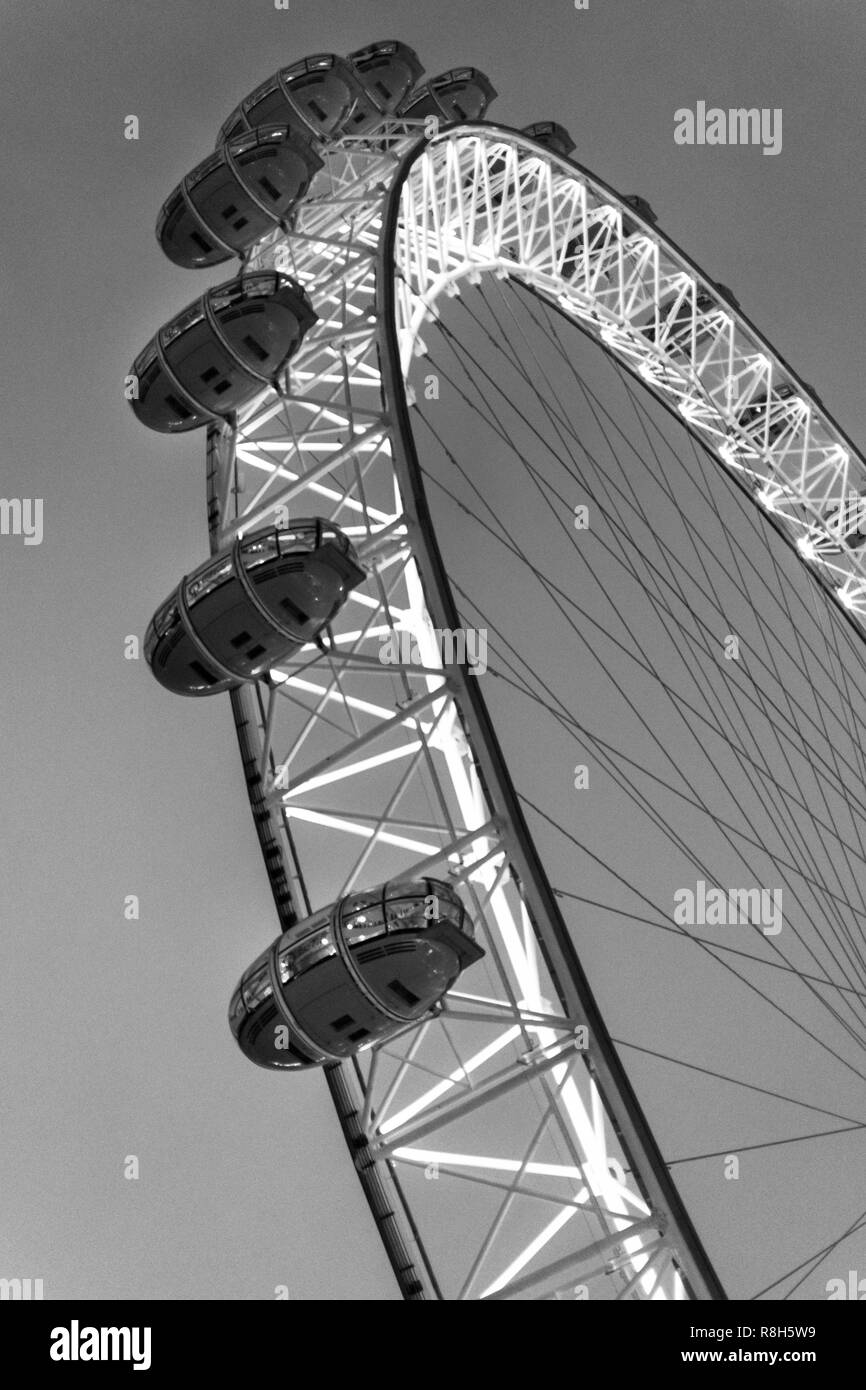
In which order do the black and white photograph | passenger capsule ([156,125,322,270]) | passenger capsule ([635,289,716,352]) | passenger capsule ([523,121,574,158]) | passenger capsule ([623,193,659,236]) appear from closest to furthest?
passenger capsule ([156,125,322,270]) → the black and white photograph → passenger capsule ([523,121,574,158]) → passenger capsule ([623,193,659,236]) → passenger capsule ([635,289,716,352])

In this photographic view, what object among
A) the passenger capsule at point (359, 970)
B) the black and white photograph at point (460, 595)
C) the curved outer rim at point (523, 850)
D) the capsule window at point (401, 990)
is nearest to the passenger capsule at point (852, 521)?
the black and white photograph at point (460, 595)

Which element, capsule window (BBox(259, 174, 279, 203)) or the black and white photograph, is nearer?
capsule window (BBox(259, 174, 279, 203))

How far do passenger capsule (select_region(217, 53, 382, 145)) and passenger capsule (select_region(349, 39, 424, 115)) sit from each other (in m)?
0.57

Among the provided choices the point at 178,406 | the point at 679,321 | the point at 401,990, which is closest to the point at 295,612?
the point at 178,406

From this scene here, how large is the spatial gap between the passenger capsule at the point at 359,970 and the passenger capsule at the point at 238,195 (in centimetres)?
584

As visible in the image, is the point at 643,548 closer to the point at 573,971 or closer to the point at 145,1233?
the point at 145,1233

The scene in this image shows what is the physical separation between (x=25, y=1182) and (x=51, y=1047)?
1.58 m

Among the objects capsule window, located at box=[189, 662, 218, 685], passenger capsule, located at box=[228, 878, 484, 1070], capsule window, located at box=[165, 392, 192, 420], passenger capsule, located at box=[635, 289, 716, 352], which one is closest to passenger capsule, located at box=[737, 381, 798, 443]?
passenger capsule, located at box=[635, 289, 716, 352]

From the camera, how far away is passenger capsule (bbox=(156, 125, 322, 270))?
12.4 meters

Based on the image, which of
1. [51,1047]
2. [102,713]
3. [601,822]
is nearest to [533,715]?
[601,822]

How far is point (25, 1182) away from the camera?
1919 centimetres

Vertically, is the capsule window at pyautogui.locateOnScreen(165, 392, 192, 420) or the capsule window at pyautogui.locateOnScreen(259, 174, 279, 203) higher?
the capsule window at pyautogui.locateOnScreen(259, 174, 279, 203)

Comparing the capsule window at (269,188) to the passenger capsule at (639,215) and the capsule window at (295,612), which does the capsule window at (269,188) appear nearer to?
the capsule window at (295,612)

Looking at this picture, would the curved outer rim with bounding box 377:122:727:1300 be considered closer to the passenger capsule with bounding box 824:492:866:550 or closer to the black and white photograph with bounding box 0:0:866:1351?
the black and white photograph with bounding box 0:0:866:1351
